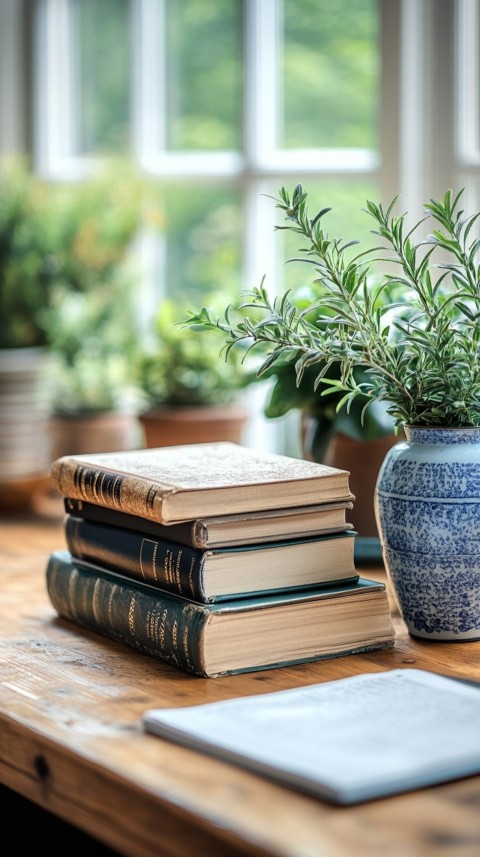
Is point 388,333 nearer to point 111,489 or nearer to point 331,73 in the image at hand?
point 111,489

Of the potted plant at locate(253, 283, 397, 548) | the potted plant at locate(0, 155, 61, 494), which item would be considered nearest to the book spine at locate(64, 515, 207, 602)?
the potted plant at locate(253, 283, 397, 548)

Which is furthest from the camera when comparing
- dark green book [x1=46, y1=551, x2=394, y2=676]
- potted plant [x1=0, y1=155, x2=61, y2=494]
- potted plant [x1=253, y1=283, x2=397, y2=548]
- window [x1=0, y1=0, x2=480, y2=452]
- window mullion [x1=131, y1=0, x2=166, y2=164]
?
window mullion [x1=131, y1=0, x2=166, y2=164]

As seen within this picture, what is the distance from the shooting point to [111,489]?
3.76 feet

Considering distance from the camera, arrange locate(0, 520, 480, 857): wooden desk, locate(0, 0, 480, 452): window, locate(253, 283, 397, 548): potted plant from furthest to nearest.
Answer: locate(0, 0, 480, 452): window
locate(253, 283, 397, 548): potted plant
locate(0, 520, 480, 857): wooden desk

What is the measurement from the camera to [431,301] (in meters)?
1.09

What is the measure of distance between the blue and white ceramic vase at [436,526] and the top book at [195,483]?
5cm

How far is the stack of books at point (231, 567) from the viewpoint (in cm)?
105

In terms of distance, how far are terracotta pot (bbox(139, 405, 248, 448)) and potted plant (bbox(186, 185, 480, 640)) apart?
2.56 feet

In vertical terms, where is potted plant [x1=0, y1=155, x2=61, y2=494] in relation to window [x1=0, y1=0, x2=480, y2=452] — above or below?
below

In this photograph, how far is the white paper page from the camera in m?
0.78

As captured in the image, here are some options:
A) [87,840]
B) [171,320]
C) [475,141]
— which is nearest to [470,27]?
[475,141]

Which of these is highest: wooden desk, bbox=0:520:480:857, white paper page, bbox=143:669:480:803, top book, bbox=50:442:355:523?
top book, bbox=50:442:355:523

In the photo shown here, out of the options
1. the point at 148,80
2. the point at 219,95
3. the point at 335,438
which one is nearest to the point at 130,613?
the point at 335,438

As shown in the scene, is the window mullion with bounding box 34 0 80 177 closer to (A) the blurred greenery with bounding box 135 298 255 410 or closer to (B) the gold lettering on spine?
(A) the blurred greenery with bounding box 135 298 255 410
